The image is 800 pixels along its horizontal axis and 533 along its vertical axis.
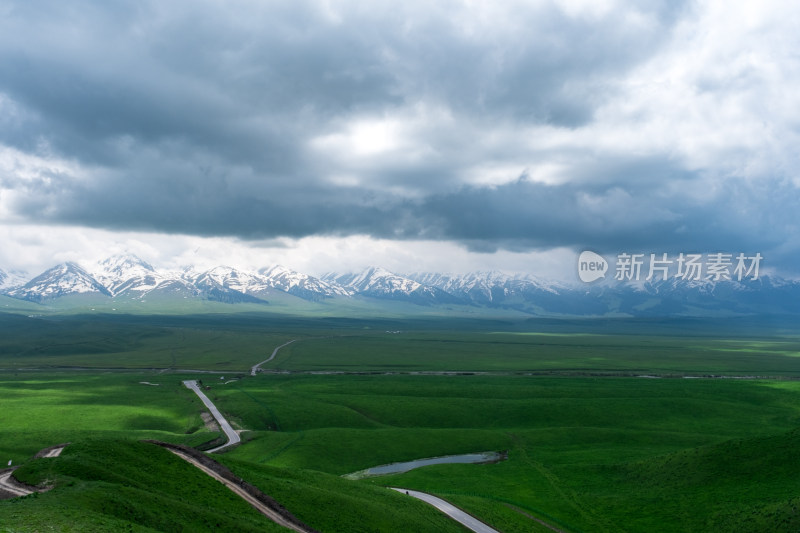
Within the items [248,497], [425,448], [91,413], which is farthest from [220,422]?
[248,497]

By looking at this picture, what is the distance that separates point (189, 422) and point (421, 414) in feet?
194

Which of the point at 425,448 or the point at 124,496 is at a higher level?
the point at 124,496

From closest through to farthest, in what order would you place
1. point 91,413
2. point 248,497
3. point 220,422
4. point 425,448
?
point 248,497
point 425,448
point 220,422
point 91,413

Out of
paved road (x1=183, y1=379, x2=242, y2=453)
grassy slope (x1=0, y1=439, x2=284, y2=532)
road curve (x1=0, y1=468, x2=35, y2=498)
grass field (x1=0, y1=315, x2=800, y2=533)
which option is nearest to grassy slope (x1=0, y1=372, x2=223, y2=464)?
grass field (x1=0, y1=315, x2=800, y2=533)

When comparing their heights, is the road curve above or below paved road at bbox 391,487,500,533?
above

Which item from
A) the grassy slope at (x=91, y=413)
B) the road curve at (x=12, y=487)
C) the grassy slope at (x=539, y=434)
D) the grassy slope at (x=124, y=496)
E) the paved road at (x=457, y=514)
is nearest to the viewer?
the grassy slope at (x=124, y=496)

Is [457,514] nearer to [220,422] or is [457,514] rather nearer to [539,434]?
[539,434]

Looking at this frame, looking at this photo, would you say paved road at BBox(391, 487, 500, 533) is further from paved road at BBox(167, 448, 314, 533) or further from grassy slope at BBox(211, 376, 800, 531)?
paved road at BBox(167, 448, 314, 533)

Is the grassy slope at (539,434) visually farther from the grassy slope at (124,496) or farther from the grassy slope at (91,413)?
the grassy slope at (124,496)

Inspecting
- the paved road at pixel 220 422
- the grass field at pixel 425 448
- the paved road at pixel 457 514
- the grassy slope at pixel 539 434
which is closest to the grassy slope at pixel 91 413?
the grass field at pixel 425 448

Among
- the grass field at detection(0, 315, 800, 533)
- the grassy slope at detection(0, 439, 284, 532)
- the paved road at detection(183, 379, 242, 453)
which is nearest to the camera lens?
the grassy slope at detection(0, 439, 284, 532)

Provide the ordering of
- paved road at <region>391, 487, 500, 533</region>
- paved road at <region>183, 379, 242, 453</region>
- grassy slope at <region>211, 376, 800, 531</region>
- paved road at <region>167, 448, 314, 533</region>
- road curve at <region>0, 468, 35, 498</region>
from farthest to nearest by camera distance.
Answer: paved road at <region>183, 379, 242, 453</region>, grassy slope at <region>211, 376, 800, 531</region>, paved road at <region>391, 487, 500, 533</region>, paved road at <region>167, 448, 314, 533</region>, road curve at <region>0, 468, 35, 498</region>

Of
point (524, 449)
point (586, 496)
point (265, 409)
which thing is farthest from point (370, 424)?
point (586, 496)

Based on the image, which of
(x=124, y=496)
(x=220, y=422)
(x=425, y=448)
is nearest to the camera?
(x=124, y=496)
